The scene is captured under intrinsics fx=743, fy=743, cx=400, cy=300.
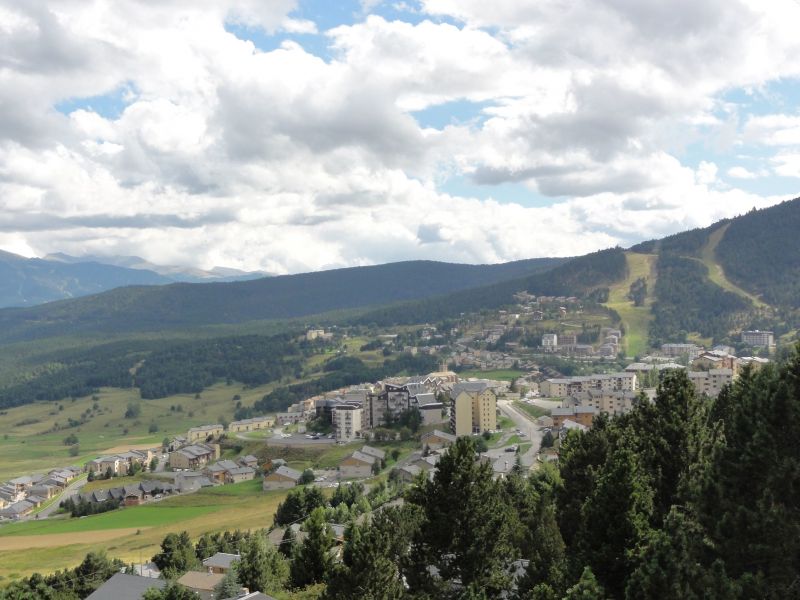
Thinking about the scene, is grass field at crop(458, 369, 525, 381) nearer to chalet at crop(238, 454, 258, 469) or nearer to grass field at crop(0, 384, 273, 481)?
grass field at crop(0, 384, 273, 481)

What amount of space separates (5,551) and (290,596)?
5872cm

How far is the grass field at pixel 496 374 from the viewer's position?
166 m

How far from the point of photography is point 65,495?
11519 cm

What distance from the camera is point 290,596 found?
3553cm

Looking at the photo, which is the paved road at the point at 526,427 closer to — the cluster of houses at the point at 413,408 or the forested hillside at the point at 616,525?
the cluster of houses at the point at 413,408

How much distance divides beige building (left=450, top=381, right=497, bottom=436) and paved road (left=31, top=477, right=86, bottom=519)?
5878 centimetres

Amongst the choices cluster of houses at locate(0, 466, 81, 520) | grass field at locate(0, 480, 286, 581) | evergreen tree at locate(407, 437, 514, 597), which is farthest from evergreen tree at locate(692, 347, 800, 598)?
cluster of houses at locate(0, 466, 81, 520)

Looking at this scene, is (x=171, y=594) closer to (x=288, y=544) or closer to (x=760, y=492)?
(x=288, y=544)

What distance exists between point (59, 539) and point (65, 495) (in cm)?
3528

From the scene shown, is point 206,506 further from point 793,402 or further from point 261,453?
point 793,402

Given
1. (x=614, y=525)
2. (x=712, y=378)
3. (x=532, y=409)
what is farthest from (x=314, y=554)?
(x=712, y=378)

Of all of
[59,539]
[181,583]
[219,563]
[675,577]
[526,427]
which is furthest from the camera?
[526,427]

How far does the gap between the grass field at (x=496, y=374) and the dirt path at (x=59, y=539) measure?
95602 mm

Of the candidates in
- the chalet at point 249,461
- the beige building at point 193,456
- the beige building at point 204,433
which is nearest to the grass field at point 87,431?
the beige building at point 204,433
